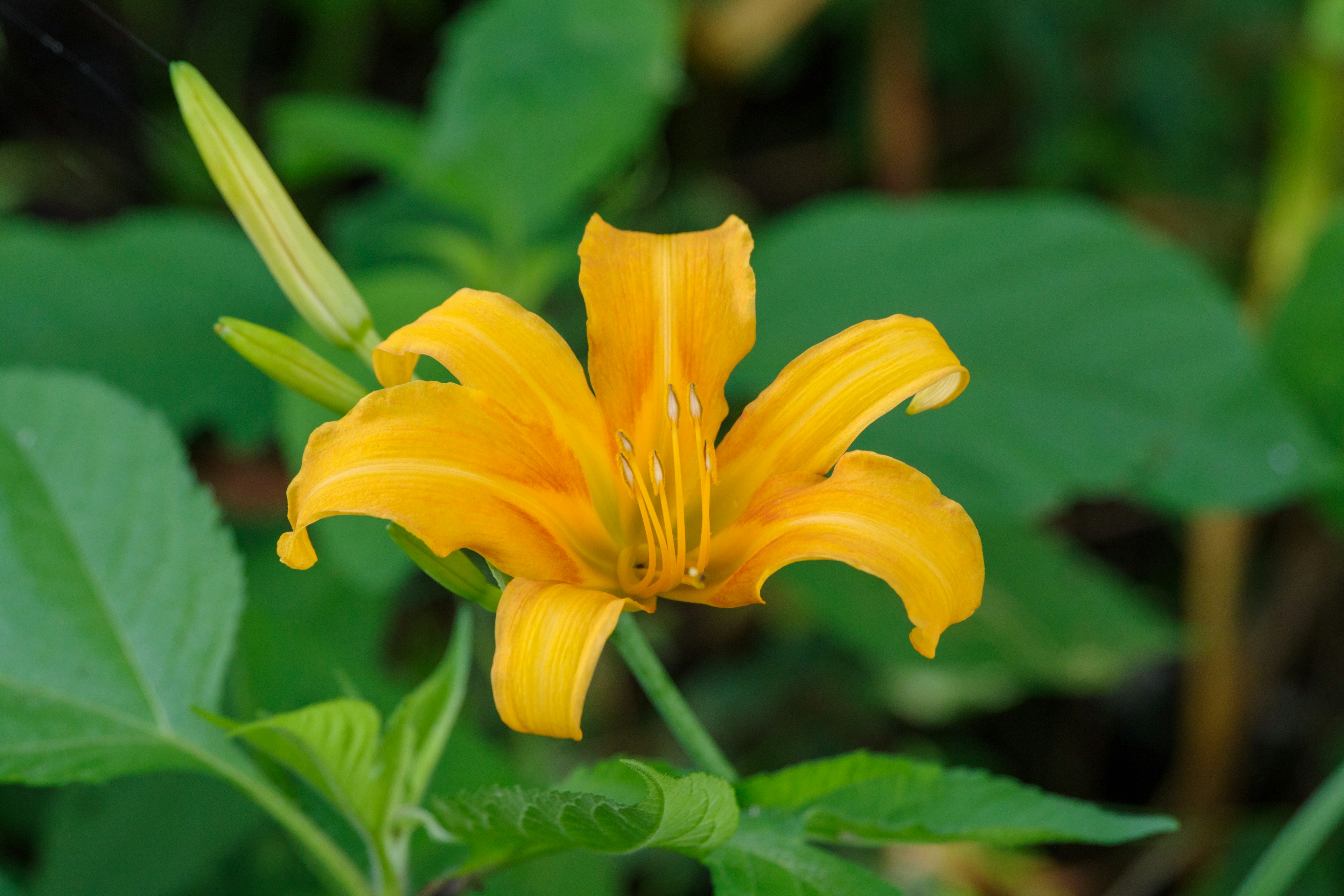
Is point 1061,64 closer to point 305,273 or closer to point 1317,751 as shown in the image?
point 1317,751

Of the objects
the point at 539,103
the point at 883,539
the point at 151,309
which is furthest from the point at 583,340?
the point at 883,539

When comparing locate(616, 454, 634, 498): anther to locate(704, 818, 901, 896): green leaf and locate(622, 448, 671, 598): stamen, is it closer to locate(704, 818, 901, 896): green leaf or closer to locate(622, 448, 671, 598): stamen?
locate(622, 448, 671, 598): stamen

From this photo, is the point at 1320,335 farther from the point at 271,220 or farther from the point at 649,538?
the point at 271,220

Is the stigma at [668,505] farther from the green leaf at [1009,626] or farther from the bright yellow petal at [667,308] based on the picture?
the green leaf at [1009,626]

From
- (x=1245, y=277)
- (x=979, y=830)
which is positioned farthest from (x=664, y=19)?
(x=1245, y=277)

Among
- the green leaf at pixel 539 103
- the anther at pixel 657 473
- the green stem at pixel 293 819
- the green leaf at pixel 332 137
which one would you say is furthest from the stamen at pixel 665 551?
the green leaf at pixel 332 137

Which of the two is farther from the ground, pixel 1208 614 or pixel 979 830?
pixel 1208 614
